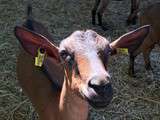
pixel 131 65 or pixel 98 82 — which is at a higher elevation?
pixel 98 82

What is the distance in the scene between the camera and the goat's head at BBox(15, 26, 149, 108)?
2379 millimetres

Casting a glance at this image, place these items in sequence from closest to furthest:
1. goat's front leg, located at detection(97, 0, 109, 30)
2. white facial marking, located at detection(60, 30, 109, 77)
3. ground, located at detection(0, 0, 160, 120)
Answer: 1. white facial marking, located at detection(60, 30, 109, 77)
2. ground, located at detection(0, 0, 160, 120)
3. goat's front leg, located at detection(97, 0, 109, 30)

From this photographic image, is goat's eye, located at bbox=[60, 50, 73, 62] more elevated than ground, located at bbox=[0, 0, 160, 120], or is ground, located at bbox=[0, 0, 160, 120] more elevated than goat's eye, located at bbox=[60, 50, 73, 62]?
goat's eye, located at bbox=[60, 50, 73, 62]

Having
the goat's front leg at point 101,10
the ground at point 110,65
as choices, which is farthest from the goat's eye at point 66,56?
the goat's front leg at point 101,10

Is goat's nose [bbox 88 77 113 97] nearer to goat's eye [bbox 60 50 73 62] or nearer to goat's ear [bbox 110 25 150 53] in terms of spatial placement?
goat's eye [bbox 60 50 73 62]

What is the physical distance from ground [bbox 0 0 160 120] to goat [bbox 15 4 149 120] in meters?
0.98

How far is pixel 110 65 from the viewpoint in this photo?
562 centimetres

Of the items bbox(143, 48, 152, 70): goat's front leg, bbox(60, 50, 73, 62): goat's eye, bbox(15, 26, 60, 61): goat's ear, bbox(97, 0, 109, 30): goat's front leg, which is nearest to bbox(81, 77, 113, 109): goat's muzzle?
bbox(60, 50, 73, 62): goat's eye

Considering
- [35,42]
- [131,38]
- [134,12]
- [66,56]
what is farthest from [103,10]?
[66,56]

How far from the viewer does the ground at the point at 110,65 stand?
183 inches

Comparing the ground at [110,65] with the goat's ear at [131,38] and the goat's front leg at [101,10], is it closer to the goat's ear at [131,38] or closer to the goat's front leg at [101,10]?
the goat's front leg at [101,10]

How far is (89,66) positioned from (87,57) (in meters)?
0.10

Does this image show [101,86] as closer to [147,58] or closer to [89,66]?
[89,66]

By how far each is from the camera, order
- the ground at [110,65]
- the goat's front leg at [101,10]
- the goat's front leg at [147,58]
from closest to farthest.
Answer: the ground at [110,65] → the goat's front leg at [147,58] → the goat's front leg at [101,10]
